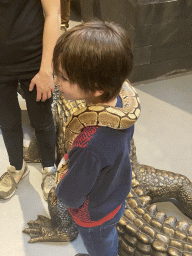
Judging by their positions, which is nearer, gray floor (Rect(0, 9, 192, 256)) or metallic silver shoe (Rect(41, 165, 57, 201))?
gray floor (Rect(0, 9, 192, 256))

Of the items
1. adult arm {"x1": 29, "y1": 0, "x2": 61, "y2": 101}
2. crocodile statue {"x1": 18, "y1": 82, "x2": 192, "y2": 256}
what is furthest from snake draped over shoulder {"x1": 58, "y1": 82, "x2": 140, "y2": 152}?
adult arm {"x1": 29, "y1": 0, "x2": 61, "y2": 101}

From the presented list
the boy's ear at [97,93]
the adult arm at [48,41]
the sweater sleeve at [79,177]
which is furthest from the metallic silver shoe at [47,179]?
the boy's ear at [97,93]

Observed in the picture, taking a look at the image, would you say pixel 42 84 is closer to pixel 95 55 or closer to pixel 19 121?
pixel 19 121

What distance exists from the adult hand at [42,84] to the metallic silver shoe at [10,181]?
2.43ft

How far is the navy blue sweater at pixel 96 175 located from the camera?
87 centimetres

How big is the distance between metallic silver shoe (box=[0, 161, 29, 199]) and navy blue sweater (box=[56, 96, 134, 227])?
1.00 metres

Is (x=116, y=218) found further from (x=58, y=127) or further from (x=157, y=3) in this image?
(x=157, y=3)

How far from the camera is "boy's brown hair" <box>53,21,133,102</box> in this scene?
2.55 feet

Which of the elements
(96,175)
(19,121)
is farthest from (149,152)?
(96,175)

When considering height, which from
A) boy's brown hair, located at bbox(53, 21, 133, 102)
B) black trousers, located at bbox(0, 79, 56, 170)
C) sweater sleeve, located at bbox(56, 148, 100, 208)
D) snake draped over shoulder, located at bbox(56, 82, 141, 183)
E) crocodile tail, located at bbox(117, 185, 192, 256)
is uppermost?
boy's brown hair, located at bbox(53, 21, 133, 102)

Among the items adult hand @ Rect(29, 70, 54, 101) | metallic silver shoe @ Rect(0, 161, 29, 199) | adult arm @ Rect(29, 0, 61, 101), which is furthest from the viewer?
metallic silver shoe @ Rect(0, 161, 29, 199)

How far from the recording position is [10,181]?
2.07 meters

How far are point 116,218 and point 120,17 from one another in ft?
7.56

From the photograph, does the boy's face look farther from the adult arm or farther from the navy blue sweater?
the adult arm
